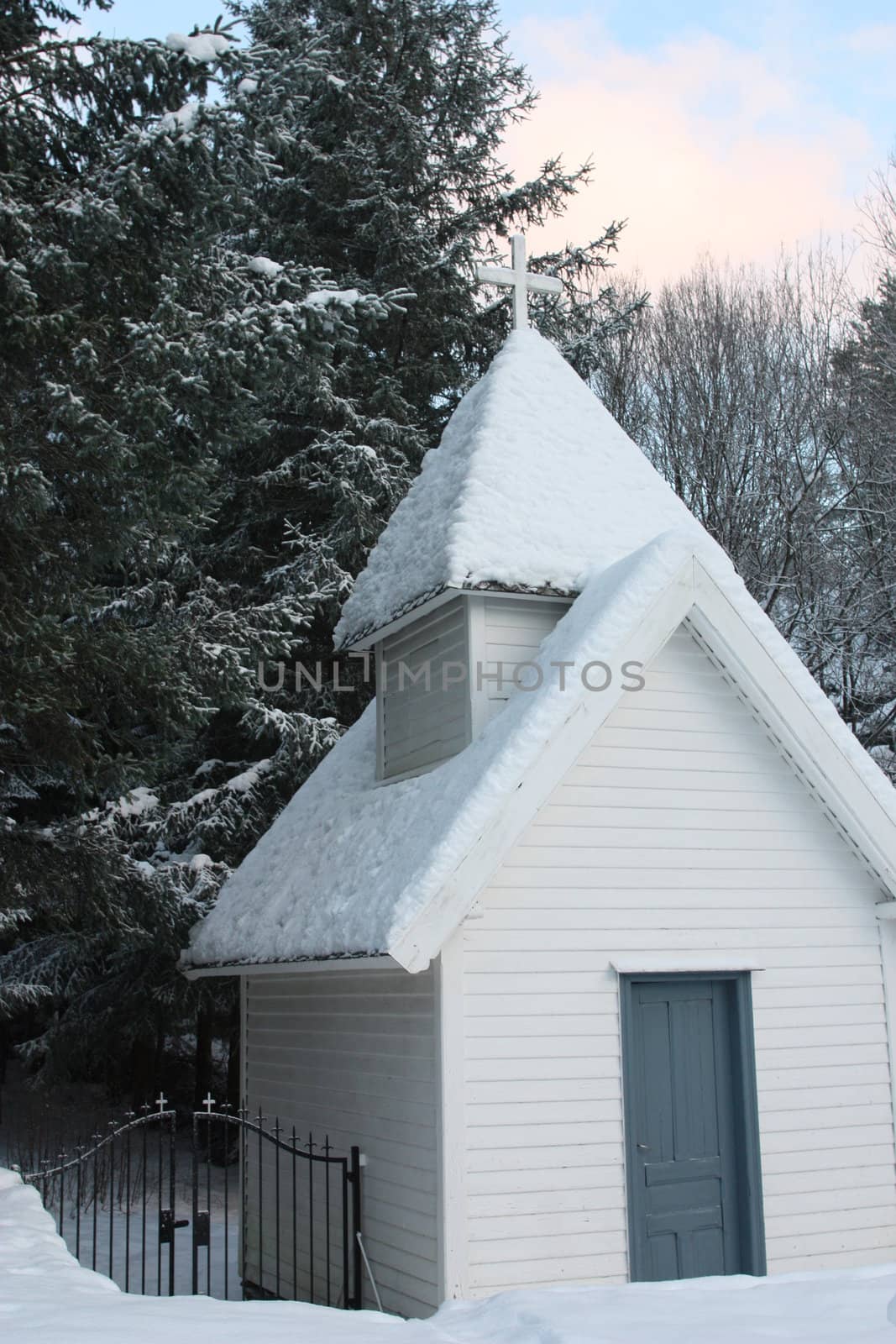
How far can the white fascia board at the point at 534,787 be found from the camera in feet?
24.4

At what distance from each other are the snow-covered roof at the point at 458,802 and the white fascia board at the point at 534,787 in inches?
0.7

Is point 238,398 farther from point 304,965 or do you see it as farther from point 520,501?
point 304,965

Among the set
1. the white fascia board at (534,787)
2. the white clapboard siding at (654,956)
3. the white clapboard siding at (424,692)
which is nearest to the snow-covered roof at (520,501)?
the white clapboard siding at (424,692)

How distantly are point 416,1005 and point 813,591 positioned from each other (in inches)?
557

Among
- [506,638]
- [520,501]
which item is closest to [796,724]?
[506,638]

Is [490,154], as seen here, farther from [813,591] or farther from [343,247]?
[813,591]

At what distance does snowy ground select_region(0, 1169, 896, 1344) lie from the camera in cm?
575

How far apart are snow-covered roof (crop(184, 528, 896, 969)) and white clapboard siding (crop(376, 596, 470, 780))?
29 cm

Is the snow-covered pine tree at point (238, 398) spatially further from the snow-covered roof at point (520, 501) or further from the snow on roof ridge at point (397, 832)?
the snow on roof ridge at point (397, 832)

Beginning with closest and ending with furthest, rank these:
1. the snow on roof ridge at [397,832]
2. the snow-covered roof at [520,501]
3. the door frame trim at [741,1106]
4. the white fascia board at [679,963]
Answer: the snow on roof ridge at [397,832] → the door frame trim at [741,1106] → the white fascia board at [679,963] → the snow-covered roof at [520,501]

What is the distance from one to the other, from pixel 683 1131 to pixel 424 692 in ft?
12.7

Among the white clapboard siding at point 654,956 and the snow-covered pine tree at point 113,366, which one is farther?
the snow-covered pine tree at point 113,366

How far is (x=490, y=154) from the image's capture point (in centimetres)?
2264

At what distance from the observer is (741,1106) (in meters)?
8.61
